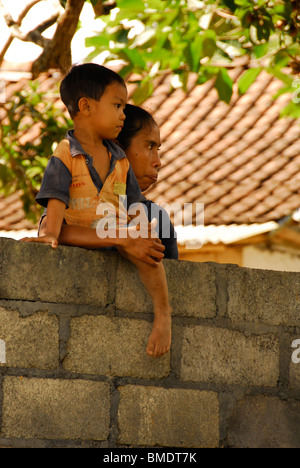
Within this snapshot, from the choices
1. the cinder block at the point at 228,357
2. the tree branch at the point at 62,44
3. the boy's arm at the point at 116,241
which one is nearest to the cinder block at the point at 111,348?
the cinder block at the point at 228,357

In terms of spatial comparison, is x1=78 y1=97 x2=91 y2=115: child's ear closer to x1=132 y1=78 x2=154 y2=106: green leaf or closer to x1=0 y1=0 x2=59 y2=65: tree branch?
x1=132 y1=78 x2=154 y2=106: green leaf

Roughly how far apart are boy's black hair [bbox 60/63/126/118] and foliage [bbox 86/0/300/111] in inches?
34.6

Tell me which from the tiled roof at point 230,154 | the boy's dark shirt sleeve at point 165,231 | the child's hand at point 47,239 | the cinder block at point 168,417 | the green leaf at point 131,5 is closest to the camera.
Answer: the child's hand at point 47,239

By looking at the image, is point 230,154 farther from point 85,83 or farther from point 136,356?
point 136,356

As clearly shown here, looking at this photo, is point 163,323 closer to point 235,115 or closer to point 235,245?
point 235,245

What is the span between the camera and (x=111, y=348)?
3330 millimetres

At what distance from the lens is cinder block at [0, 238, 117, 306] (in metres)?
3.16

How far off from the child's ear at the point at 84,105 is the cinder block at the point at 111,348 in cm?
90

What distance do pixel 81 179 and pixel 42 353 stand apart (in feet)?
2.46

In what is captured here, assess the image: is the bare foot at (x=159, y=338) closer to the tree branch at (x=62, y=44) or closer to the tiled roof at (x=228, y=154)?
the tree branch at (x=62, y=44)

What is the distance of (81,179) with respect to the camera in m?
3.39

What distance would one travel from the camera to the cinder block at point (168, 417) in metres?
3.33

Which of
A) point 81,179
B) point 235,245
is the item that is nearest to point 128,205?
point 81,179

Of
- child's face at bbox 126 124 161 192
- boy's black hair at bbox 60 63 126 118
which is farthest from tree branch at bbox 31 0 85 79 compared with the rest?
boy's black hair at bbox 60 63 126 118
